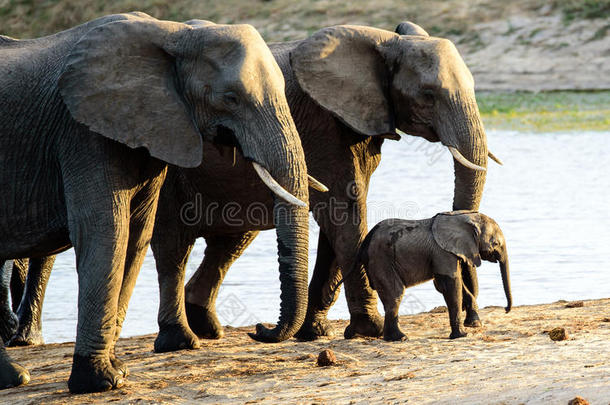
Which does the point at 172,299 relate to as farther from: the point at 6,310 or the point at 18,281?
the point at 18,281

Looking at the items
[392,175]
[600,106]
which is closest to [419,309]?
[392,175]

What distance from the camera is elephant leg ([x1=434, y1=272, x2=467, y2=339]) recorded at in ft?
23.4

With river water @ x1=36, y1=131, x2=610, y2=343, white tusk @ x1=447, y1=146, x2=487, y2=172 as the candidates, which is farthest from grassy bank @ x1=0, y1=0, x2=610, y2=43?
white tusk @ x1=447, y1=146, x2=487, y2=172

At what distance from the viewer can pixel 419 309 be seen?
9492mm

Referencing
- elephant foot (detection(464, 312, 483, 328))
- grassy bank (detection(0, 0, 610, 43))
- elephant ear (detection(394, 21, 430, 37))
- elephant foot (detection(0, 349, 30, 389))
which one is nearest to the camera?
elephant foot (detection(0, 349, 30, 389))

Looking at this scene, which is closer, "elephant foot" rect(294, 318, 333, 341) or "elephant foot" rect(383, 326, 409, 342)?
"elephant foot" rect(383, 326, 409, 342)

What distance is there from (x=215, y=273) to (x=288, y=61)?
153cm

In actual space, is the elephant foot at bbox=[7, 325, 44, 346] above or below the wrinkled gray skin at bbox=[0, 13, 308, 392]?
below

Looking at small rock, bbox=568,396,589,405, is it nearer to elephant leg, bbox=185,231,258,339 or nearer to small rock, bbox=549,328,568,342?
small rock, bbox=549,328,568,342

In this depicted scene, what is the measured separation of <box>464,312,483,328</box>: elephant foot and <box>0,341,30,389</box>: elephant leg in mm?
2614

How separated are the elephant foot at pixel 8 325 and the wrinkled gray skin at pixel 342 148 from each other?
4.53ft

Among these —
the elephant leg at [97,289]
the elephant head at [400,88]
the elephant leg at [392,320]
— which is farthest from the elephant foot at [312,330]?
the elephant leg at [97,289]

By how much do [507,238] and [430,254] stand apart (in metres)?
5.31

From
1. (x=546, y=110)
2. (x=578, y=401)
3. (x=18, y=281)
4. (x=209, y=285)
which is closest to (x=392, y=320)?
(x=209, y=285)
